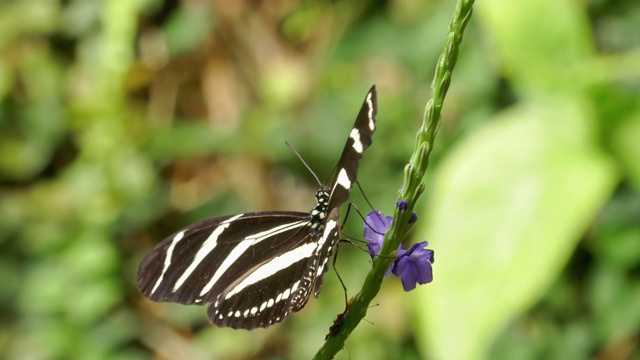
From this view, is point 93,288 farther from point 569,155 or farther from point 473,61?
point 569,155

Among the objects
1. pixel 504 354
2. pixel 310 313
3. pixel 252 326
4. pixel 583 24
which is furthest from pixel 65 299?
pixel 252 326

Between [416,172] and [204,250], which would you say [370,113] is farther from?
[204,250]

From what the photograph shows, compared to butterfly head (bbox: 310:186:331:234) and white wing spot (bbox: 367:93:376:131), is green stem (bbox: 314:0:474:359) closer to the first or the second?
white wing spot (bbox: 367:93:376:131)

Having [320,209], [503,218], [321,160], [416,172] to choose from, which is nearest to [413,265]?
[416,172]

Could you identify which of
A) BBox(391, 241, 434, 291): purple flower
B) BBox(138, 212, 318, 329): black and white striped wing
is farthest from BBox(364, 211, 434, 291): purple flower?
BBox(138, 212, 318, 329): black and white striped wing

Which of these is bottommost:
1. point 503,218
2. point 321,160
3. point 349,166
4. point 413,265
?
point 413,265

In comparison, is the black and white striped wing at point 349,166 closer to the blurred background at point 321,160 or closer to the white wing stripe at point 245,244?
the white wing stripe at point 245,244

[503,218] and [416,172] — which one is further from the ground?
[503,218]
